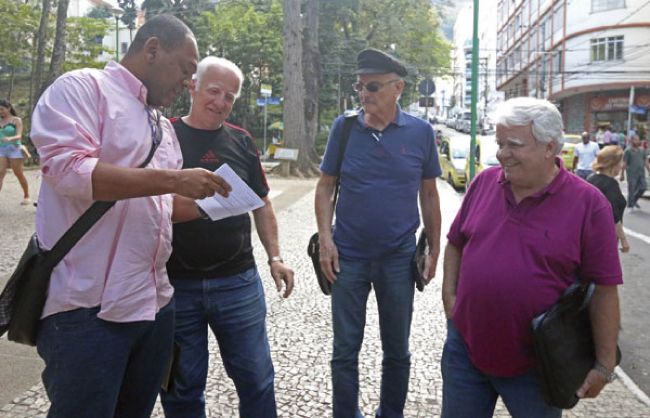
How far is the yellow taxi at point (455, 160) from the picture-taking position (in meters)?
18.0

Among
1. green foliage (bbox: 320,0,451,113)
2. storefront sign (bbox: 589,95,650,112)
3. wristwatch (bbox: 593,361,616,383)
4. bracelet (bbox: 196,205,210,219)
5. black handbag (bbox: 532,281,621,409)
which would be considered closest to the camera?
black handbag (bbox: 532,281,621,409)

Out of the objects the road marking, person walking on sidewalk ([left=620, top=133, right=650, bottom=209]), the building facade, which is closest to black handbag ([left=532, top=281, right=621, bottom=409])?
the road marking

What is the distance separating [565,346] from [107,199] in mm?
1500

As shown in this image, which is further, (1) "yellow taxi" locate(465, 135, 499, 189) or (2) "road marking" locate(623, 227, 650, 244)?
(1) "yellow taxi" locate(465, 135, 499, 189)

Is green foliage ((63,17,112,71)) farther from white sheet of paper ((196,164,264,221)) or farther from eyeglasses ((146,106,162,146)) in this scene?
eyeglasses ((146,106,162,146))

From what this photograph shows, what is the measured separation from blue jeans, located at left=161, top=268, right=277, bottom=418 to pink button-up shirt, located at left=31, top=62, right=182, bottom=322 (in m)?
0.73

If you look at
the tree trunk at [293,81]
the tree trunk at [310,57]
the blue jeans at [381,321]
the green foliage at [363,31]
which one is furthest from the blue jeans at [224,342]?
the green foliage at [363,31]

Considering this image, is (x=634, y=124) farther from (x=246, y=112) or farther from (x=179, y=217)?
(x=179, y=217)

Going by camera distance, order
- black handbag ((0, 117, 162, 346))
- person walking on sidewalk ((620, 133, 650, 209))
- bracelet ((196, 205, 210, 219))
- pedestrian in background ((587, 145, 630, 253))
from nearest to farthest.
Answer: black handbag ((0, 117, 162, 346)) → bracelet ((196, 205, 210, 219)) → pedestrian in background ((587, 145, 630, 253)) → person walking on sidewalk ((620, 133, 650, 209))

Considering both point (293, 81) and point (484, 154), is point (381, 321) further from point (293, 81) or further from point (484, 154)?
point (293, 81)

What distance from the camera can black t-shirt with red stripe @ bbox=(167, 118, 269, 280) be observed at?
2637mm

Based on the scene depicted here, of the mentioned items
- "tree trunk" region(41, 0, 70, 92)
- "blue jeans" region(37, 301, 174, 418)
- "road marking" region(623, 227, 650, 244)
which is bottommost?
"road marking" region(623, 227, 650, 244)

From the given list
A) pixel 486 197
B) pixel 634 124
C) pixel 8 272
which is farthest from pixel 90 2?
pixel 486 197

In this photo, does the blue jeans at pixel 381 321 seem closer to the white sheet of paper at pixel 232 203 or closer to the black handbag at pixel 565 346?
the white sheet of paper at pixel 232 203
